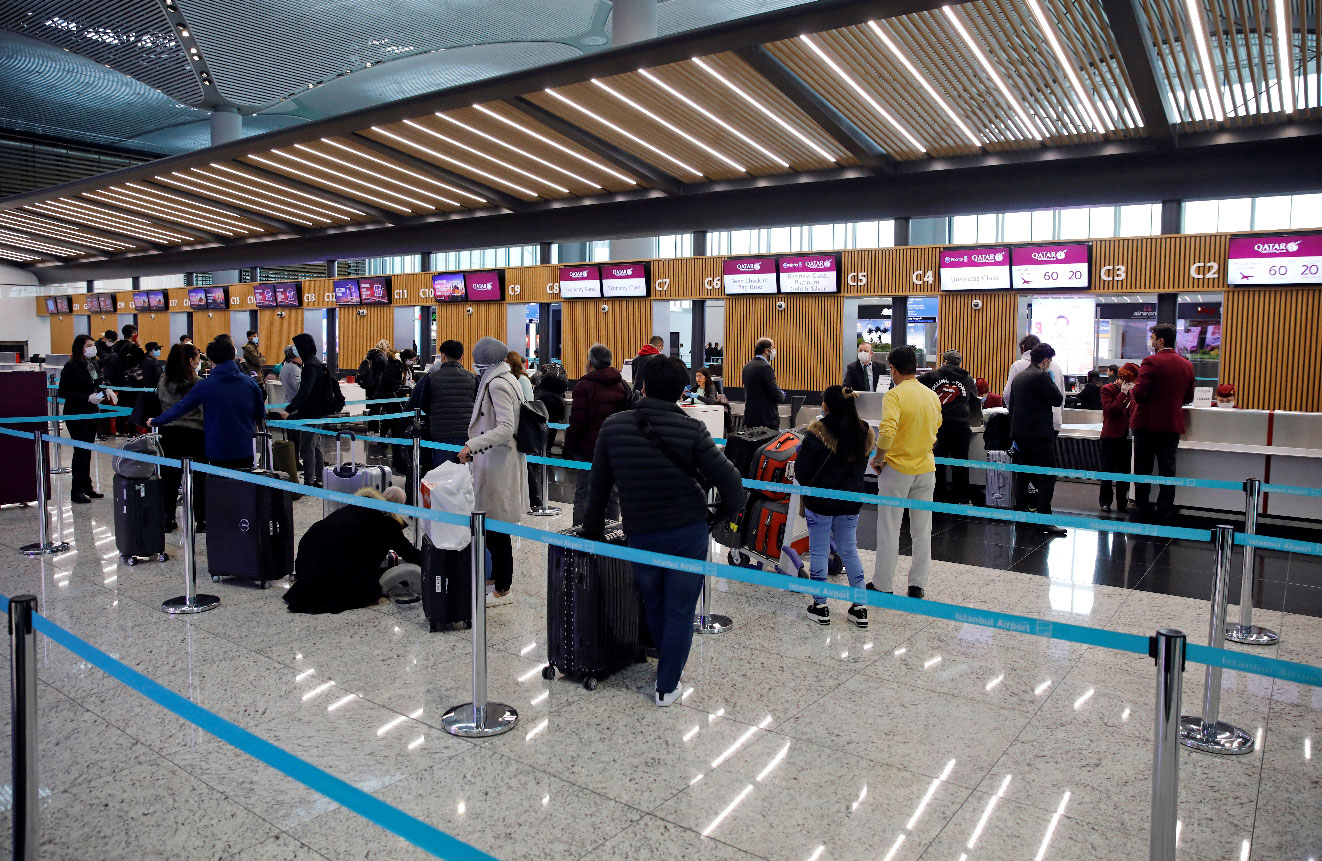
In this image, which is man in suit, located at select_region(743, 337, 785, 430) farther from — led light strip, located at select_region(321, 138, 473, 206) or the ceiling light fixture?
led light strip, located at select_region(321, 138, 473, 206)

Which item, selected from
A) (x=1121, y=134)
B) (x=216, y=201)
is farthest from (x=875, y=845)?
(x=216, y=201)

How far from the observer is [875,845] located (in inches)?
108

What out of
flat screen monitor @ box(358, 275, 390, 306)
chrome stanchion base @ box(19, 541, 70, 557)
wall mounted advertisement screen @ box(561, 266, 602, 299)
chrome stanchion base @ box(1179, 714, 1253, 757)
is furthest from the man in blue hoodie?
flat screen monitor @ box(358, 275, 390, 306)

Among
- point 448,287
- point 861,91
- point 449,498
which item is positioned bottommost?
point 449,498

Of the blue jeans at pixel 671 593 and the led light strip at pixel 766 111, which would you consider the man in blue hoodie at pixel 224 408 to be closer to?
the blue jeans at pixel 671 593

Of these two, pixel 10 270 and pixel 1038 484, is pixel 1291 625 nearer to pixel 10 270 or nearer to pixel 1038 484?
pixel 1038 484

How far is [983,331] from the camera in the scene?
1234 centimetres

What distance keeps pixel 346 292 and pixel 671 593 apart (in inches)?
762

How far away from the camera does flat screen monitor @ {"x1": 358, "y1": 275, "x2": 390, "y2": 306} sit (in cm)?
2016

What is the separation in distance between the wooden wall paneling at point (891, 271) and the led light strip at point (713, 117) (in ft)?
6.37

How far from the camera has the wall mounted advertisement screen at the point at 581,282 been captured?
52.6 ft

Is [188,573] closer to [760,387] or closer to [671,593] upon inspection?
[671,593]

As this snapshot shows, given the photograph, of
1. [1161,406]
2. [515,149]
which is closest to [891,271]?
[1161,406]

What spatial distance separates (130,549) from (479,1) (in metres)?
17.9
